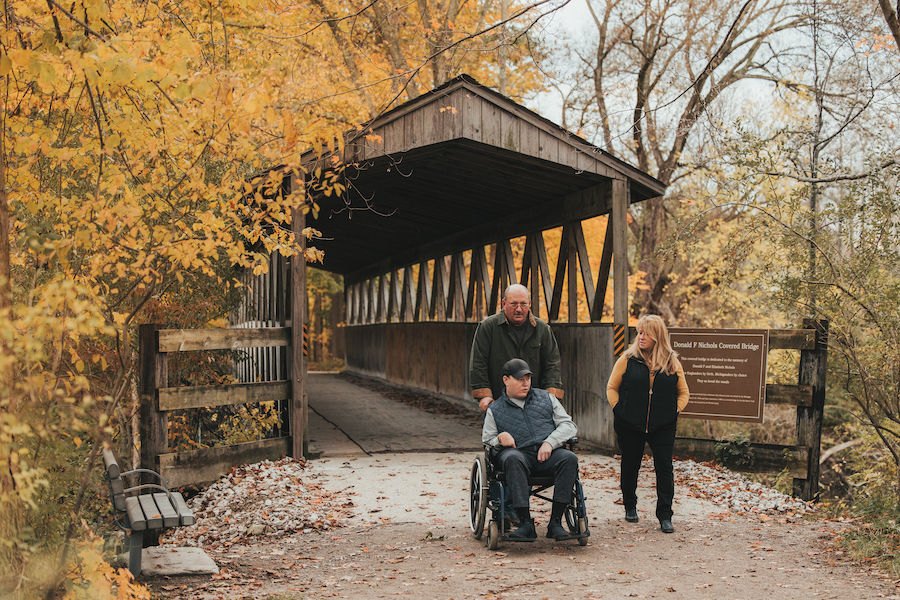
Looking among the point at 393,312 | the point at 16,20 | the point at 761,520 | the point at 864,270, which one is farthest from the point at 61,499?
the point at 393,312

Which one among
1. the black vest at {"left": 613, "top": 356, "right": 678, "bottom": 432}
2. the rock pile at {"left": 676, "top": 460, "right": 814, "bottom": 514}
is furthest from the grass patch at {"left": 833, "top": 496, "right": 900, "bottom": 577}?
the black vest at {"left": 613, "top": 356, "right": 678, "bottom": 432}

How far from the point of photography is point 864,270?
7.64 meters

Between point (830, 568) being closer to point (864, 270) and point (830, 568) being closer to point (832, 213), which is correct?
point (864, 270)

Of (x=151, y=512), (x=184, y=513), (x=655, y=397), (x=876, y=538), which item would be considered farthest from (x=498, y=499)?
(x=876, y=538)

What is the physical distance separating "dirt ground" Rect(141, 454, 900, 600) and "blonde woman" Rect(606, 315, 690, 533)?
49 centimetres

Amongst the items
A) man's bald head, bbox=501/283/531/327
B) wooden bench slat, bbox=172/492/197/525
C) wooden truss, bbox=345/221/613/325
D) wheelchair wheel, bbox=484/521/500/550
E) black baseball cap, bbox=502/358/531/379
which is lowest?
wheelchair wheel, bbox=484/521/500/550

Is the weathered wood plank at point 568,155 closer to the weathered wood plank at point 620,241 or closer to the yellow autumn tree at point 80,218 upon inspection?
the weathered wood plank at point 620,241

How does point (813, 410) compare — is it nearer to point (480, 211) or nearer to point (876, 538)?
point (876, 538)

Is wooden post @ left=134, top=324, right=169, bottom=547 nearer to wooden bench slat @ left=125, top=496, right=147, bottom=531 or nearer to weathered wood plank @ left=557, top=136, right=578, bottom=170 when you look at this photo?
wooden bench slat @ left=125, top=496, right=147, bottom=531

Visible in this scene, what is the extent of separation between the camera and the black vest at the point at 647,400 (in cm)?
598

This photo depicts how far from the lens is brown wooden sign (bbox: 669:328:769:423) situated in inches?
324

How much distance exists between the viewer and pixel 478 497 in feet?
19.0

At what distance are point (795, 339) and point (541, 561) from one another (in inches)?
164

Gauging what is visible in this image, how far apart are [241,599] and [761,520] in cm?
424
